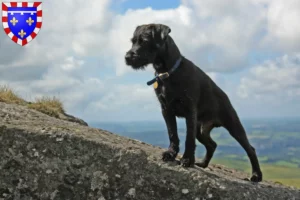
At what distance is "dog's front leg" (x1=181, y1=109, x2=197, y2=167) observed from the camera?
859 centimetres

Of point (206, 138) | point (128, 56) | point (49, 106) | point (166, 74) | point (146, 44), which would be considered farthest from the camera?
point (49, 106)

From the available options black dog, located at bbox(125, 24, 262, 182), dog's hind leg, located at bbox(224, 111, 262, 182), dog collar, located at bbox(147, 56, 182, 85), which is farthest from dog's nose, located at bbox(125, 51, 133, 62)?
dog's hind leg, located at bbox(224, 111, 262, 182)

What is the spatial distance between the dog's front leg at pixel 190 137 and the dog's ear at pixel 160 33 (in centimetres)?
152

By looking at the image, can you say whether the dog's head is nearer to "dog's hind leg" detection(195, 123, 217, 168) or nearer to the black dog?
the black dog

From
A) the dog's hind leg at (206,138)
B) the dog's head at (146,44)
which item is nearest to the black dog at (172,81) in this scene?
the dog's head at (146,44)

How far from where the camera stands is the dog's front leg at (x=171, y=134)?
8789 millimetres

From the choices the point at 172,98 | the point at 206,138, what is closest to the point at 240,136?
the point at 206,138

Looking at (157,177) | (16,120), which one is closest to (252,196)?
(157,177)

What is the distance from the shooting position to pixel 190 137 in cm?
858

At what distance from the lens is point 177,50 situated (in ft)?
29.0

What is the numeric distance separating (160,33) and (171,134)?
2110mm

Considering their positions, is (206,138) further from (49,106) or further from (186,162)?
(49,106)

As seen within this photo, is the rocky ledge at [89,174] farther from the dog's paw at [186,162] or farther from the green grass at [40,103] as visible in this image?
the green grass at [40,103]

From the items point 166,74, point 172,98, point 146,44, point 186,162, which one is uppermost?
point 146,44
